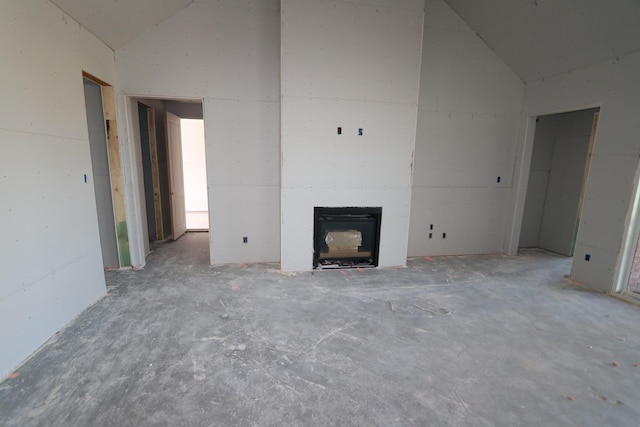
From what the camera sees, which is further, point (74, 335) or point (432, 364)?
point (74, 335)

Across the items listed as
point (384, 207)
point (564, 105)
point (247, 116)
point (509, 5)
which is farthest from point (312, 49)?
point (564, 105)

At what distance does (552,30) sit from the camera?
3.62 m

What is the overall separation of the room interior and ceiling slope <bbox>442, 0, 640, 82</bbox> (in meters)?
0.02

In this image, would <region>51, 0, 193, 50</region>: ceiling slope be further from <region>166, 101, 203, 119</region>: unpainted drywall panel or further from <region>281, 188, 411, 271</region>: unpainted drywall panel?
<region>281, 188, 411, 271</region>: unpainted drywall panel

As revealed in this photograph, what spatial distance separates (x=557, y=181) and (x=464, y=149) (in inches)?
77.8

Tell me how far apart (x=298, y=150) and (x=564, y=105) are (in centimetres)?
372

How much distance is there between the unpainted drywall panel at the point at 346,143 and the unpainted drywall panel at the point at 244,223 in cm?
59

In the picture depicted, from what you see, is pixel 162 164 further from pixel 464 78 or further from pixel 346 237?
pixel 464 78

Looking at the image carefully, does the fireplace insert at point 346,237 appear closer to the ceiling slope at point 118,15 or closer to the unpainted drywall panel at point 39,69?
the unpainted drywall panel at point 39,69

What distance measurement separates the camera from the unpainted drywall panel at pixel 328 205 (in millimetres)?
3938

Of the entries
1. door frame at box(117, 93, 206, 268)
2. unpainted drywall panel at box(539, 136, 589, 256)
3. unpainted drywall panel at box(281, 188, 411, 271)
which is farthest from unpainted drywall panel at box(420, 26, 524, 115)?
door frame at box(117, 93, 206, 268)

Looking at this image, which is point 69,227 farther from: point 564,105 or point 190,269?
point 564,105

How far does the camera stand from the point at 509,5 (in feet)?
12.2

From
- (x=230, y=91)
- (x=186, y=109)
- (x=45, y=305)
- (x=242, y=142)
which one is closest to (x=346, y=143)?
(x=242, y=142)
